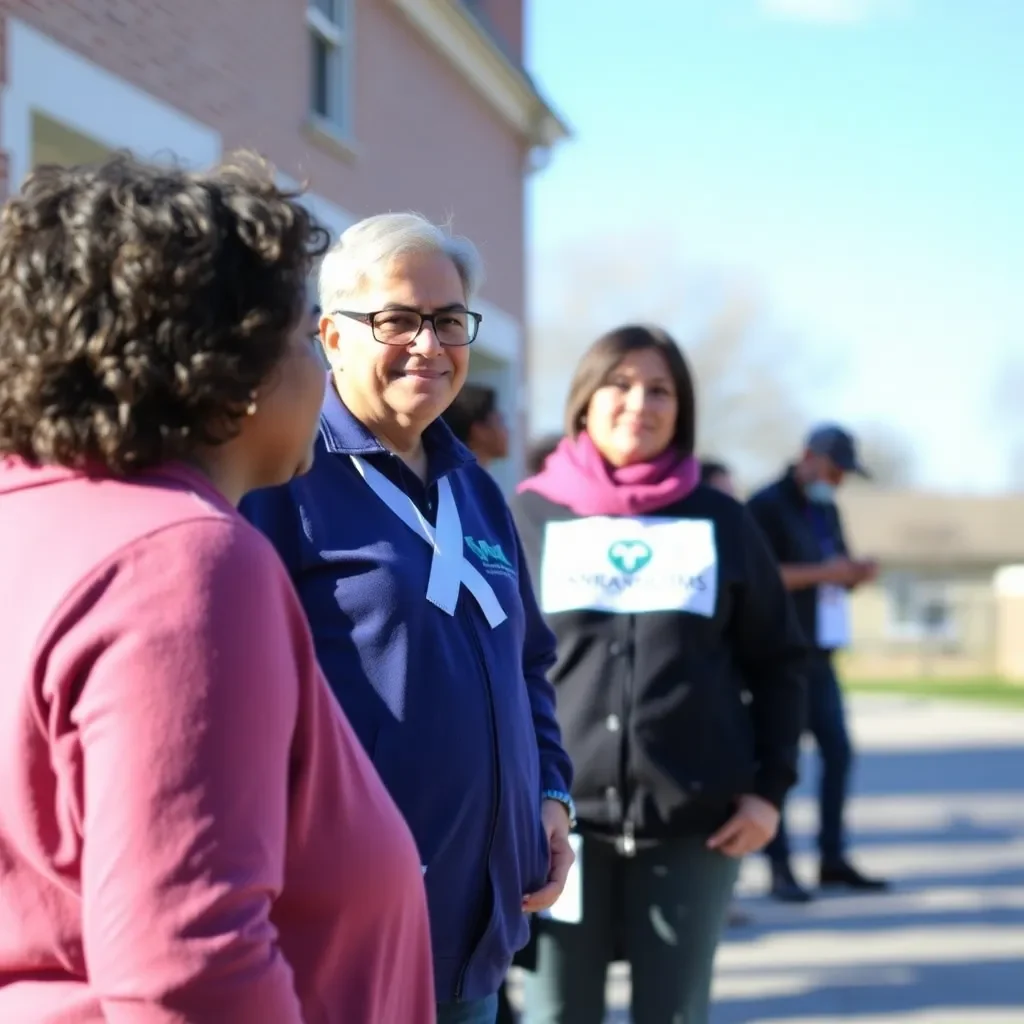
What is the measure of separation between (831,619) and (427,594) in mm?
5432

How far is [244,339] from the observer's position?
1502 mm

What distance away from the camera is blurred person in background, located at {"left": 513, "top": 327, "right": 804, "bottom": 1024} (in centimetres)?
354

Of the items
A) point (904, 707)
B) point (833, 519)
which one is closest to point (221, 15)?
point (833, 519)

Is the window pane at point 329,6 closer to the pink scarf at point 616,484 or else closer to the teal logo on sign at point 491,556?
the pink scarf at point 616,484

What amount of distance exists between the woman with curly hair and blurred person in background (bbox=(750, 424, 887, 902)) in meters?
5.83

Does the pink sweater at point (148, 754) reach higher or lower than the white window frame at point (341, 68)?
lower

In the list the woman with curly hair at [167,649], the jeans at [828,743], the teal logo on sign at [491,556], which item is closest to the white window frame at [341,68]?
the jeans at [828,743]

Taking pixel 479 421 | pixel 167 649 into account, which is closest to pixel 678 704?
pixel 479 421

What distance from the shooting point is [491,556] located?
8.69 ft

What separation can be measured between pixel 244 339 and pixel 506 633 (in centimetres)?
117

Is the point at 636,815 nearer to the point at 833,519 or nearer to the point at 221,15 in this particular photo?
the point at 833,519

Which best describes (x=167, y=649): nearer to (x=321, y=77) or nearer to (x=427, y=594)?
(x=427, y=594)

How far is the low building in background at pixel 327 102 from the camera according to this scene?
6.34 metres

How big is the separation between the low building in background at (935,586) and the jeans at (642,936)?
135ft
